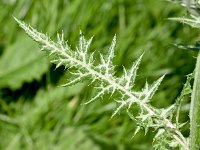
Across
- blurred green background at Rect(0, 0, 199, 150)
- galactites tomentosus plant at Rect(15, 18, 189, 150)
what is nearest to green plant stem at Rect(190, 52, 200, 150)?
galactites tomentosus plant at Rect(15, 18, 189, 150)

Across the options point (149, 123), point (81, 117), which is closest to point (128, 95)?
point (149, 123)

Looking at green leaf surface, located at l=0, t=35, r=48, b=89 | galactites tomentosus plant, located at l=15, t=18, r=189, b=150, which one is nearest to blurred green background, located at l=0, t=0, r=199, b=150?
green leaf surface, located at l=0, t=35, r=48, b=89

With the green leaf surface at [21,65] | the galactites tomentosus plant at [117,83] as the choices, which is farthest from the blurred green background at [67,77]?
the galactites tomentosus plant at [117,83]

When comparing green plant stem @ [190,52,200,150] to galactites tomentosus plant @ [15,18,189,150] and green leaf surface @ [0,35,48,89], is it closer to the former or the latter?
galactites tomentosus plant @ [15,18,189,150]

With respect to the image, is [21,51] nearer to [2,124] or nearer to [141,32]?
[2,124]

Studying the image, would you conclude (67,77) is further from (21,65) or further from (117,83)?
(117,83)

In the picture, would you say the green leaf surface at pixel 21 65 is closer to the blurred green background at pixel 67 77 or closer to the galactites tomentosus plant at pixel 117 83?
the blurred green background at pixel 67 77

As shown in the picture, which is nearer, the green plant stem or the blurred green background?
the green plant stem
